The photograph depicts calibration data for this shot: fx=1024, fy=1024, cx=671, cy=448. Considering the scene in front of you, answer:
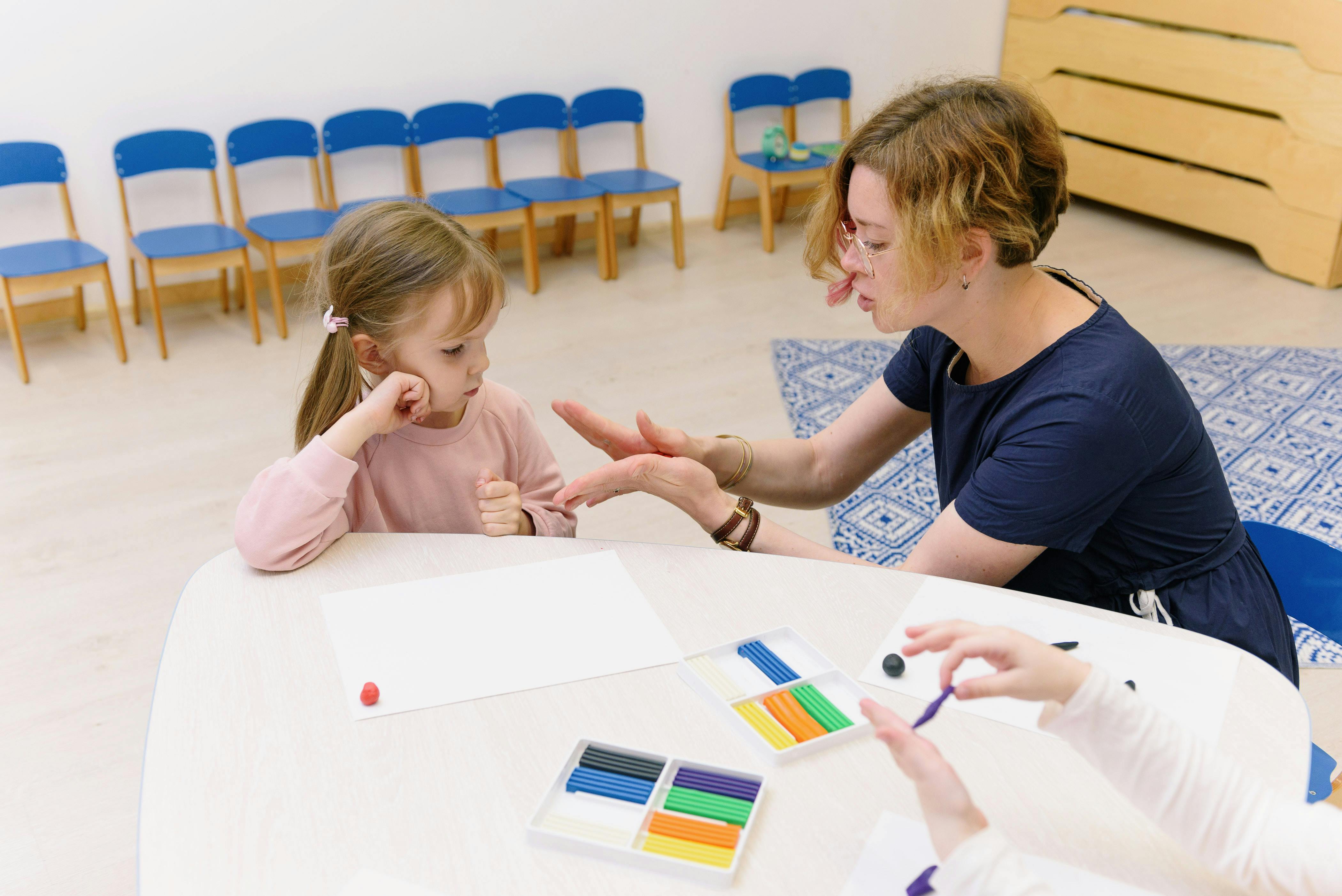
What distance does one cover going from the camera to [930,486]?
2.96 metres

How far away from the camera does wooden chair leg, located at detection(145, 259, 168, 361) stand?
356cm

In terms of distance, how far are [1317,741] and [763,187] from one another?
3407 millimetres

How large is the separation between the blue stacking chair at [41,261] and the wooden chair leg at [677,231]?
7.37ft

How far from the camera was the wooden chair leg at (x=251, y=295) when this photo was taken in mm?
3713

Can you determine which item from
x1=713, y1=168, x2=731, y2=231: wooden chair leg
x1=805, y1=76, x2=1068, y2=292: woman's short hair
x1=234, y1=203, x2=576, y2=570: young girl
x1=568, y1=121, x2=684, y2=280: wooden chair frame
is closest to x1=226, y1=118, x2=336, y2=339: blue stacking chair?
x1=568, y1=121, x2=684, y2=280: wooden chair frame

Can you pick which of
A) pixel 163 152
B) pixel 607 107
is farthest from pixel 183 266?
pixel 607 107

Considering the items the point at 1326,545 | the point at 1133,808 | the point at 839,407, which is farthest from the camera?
the point at 839,407

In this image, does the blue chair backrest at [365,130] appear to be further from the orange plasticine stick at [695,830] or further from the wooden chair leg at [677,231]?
the orange plasticine stick at [695,830]

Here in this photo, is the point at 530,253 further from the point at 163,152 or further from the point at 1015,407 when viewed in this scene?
the point at 1015,407

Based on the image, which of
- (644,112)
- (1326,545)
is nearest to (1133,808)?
(1326,545)

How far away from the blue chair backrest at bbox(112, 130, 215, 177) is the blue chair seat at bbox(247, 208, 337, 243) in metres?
0.27

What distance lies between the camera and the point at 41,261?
11.3ft

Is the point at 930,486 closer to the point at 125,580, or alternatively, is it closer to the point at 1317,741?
the point at 1317,741

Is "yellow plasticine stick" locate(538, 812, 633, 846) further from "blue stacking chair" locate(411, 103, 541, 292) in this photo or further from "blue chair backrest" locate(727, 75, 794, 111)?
"blue chair backrest" locate(727, 75, 794, 111)
